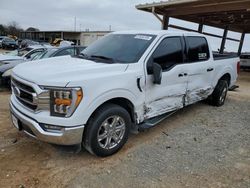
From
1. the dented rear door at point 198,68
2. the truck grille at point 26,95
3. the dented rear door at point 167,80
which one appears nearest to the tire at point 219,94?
the dented rear door at point 198,68

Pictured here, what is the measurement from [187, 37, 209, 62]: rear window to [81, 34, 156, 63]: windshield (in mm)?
1086

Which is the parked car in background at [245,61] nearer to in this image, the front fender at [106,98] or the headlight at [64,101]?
the front fender at [106,98]

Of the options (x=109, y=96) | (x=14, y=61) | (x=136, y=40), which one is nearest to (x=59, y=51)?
(x=14, y=61)

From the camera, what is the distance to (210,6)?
11898 mm

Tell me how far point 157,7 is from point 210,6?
2564mm

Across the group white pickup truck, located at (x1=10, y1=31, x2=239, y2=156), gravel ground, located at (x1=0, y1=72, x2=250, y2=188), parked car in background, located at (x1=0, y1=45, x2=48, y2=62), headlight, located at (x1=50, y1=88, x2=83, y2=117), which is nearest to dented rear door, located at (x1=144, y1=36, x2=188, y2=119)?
white pickup truck, located at (x1=10, y1=31, x2=239, y2=156)

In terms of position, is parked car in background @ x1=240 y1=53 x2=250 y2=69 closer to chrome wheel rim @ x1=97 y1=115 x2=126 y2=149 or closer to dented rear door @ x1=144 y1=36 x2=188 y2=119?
dented rear door @ x1=144 y1=36 x2=188 y2=119

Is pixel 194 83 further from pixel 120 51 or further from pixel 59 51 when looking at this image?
pixel 59 51

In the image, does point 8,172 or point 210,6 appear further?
point 210,6

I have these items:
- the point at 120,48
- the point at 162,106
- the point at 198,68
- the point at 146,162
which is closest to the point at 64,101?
the point at 146,162

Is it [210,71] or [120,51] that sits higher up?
[120,51]

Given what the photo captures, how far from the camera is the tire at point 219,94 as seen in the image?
6.37 meters

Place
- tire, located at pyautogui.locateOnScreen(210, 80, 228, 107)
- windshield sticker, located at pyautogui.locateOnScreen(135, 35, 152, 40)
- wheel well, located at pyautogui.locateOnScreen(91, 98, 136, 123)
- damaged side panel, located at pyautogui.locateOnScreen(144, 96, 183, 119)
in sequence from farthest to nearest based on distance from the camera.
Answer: tire, located at pyautogui.locateOnScreen(210, 80, 228, 107)
windshield sticker, located at pyautogui.locateOnScreen(135, 35, 152, 40)
damaged side panel, located at pyautogui.locateOnScreen(144, 96, 183, 119)
wheel well, located at pyautogui.locateOnScreen(91, 98, 136, 123)

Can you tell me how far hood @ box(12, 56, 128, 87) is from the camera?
310 centimetres
